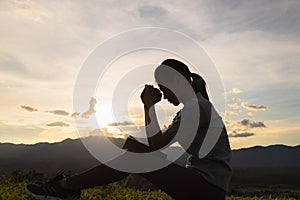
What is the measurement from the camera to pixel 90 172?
4.78m

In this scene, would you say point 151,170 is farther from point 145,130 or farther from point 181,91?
point 181,91

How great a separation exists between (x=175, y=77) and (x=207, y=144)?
972 millimetres

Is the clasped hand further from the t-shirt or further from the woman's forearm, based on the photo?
the t-shirt

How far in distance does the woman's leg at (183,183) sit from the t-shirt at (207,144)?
87 millimetres

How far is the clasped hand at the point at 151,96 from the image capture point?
5152 mm

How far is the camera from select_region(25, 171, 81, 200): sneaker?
505cm

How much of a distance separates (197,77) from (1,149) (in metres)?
192

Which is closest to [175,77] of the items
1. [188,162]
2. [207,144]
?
[207,144]

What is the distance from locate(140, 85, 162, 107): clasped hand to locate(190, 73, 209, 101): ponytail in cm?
50

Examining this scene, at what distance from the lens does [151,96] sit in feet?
16.9

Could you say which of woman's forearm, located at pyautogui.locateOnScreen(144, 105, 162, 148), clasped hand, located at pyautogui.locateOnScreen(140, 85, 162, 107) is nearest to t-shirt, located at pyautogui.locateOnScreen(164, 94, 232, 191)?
woman's forearm, located at pyautogui.locateOnScreen(144, 105, 162, 148)

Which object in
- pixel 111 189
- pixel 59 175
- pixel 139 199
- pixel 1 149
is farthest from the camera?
pixel 1 149

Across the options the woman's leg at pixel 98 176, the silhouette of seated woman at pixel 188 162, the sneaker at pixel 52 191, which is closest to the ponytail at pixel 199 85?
the silhouette of seated woman at pixel 188 162

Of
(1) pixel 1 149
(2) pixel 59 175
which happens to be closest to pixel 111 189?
(2) pixel 59 175
